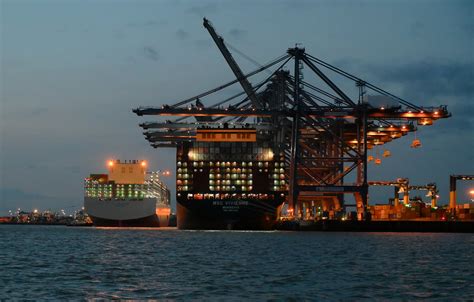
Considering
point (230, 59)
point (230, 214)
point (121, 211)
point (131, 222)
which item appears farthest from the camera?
point (131, 222)

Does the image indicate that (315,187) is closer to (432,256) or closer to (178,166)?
(178,166)

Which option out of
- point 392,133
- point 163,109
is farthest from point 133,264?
point 392,133

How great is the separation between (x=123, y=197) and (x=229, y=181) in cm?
4437

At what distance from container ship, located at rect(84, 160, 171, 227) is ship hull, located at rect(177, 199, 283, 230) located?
40.4 metres

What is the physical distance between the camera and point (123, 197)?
14238 centimetres

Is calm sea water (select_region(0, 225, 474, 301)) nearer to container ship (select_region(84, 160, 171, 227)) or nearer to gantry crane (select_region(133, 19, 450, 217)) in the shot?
gantry crane (select_region(133, 19, 450, 217))

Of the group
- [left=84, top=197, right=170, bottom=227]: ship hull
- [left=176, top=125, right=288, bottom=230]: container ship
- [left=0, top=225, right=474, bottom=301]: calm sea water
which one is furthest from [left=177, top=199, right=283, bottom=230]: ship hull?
[left=0, top=225, right=474, bottom=301]: calm sea water

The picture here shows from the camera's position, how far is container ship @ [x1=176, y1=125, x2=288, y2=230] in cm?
9950

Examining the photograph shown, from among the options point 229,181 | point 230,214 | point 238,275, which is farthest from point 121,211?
point 238,275

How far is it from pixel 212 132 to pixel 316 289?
75.8 meters

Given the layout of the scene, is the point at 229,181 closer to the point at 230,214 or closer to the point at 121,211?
the point at 230,214

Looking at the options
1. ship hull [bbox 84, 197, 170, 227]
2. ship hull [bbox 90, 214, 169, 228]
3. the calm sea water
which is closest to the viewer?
the calm sea water

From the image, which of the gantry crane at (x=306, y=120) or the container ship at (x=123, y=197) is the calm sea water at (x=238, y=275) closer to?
the gantry crane at (x=306, y=120)

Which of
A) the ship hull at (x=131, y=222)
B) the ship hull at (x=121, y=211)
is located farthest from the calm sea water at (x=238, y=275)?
the ship hull at (x=131, y=222)
